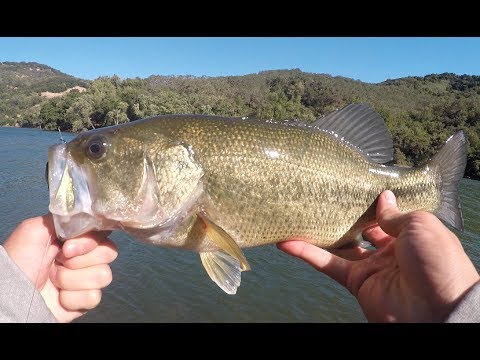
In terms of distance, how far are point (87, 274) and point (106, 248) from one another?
0.77 ft

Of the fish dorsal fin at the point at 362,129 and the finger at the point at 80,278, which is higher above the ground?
the fish dorsal fin at the point at 362,129

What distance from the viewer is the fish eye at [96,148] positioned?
267 centimetres

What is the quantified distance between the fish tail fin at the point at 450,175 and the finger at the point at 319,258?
112cm

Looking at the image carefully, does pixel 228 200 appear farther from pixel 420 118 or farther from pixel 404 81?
pixel 404 81

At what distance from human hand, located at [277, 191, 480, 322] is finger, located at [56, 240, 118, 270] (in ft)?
4.69

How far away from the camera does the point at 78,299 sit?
9.62 ft

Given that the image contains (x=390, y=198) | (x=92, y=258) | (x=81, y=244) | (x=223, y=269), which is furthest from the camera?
(x=390, y=198)

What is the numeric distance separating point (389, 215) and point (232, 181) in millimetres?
1301

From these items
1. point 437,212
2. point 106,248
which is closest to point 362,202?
point 437,212

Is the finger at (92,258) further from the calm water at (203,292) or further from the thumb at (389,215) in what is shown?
the calm water at (203,292)

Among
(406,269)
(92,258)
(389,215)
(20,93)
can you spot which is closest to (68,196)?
(92,258)

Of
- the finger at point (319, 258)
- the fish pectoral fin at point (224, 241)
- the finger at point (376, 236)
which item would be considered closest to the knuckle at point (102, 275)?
the fish pectoral fin at point (224, 241)

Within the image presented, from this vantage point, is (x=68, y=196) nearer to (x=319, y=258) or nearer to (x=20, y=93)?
(x=319, y=258)

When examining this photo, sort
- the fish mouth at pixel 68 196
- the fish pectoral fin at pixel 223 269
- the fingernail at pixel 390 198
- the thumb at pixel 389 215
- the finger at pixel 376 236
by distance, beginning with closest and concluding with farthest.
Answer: the fish mouth at pixel 68 196
the thumb at pixel 389 215
the fish pectoral fin at pixel 223 269
the fingernail at pixel 390 198
the finger at pixel 376 236
